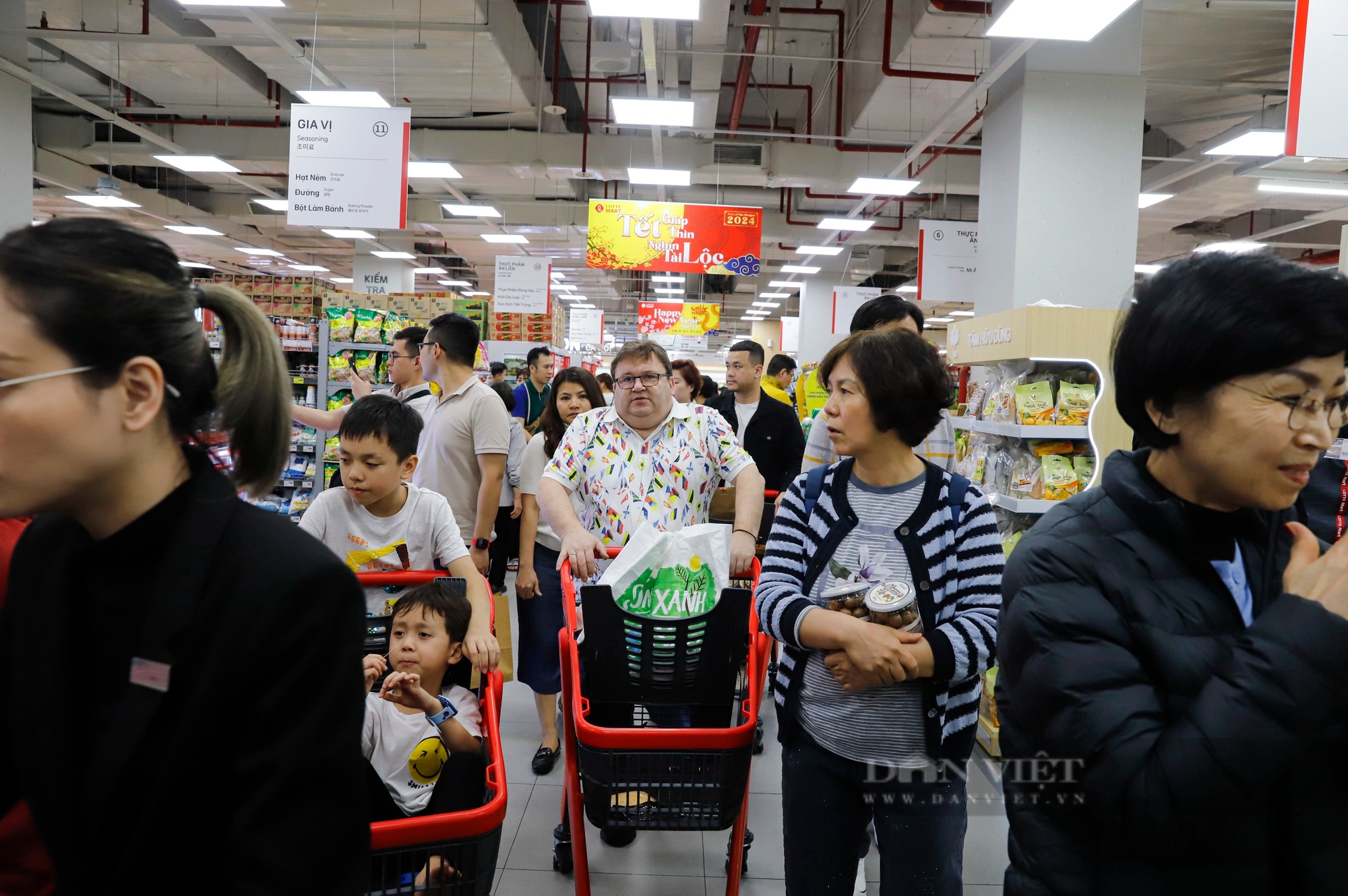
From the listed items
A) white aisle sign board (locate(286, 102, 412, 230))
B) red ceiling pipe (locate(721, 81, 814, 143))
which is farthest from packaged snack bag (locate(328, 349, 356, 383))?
red ceiling pipe (locate(721, 81, 814, 143))

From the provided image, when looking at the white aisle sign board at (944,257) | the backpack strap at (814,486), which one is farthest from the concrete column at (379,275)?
the backpack strap at (814,486)

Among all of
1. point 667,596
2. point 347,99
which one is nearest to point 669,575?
point 667,596

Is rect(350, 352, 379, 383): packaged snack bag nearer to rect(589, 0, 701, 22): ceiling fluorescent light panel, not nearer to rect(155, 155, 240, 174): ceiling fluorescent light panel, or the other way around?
rect(589, 0, 701, 22): ceiling fluorescent light panel

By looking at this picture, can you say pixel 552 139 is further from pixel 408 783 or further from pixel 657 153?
pixel 408 783

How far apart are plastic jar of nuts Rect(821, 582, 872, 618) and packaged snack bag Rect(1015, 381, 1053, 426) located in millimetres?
2581

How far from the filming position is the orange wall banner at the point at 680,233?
965 centimetres

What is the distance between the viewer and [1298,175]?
28.4 ft

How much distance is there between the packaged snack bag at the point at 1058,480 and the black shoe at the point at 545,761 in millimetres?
2532

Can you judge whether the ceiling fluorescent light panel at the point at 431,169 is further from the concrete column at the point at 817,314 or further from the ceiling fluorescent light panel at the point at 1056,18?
the concrete column at the point at 817,314

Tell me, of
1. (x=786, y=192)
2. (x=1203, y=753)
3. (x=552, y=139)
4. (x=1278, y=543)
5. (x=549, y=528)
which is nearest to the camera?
(x=1203, y=753)

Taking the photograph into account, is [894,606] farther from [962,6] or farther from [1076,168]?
[962,6]

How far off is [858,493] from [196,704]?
4.45 feet

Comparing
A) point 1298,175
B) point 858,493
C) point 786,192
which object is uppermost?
point 786,192

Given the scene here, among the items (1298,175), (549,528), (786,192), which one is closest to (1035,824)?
(549,528)
